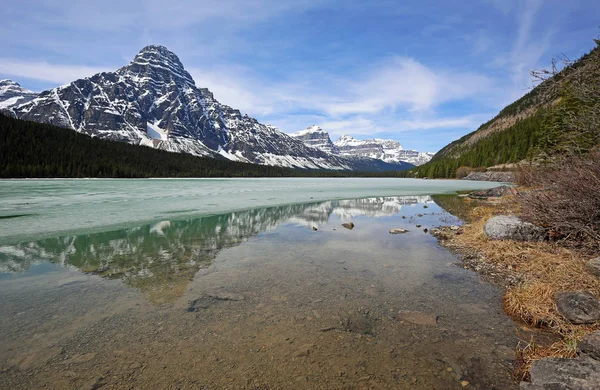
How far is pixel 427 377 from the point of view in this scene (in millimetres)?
4770

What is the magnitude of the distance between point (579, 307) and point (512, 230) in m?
7.54

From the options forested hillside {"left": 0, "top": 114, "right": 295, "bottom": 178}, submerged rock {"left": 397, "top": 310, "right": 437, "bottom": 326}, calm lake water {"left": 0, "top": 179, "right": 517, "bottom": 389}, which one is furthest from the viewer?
forested hillside {"left": 0, "top": 114, "right": 295, "bottom": 178}

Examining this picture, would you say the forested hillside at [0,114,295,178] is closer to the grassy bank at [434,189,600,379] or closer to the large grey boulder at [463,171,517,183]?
the grassy bank at [434,189,600,379]

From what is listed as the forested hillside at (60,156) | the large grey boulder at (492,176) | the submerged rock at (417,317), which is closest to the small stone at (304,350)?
the submerged rock at (417,317)

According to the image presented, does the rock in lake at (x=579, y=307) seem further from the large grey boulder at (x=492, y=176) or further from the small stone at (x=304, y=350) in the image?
the large grey boulder at (x=492, y=176)

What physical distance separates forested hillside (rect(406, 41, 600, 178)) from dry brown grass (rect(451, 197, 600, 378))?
3593 millimetres

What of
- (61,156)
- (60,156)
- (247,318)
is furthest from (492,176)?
(60,156)

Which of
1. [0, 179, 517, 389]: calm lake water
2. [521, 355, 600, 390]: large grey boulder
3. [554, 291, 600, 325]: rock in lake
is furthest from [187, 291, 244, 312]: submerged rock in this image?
[554, 291, 600, 325]: rock in lake

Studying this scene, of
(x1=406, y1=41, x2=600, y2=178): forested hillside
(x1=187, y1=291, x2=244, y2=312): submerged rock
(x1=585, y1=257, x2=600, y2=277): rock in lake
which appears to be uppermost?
(x1=406, y1=41, x2=600, y2=178): forested hillside

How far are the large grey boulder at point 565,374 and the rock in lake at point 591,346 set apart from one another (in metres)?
0.15

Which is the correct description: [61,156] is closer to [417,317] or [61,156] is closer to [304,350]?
[304,350]

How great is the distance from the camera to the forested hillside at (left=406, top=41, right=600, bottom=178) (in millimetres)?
A: 7434

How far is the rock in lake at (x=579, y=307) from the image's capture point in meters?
5.76

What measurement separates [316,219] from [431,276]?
12876 mm
